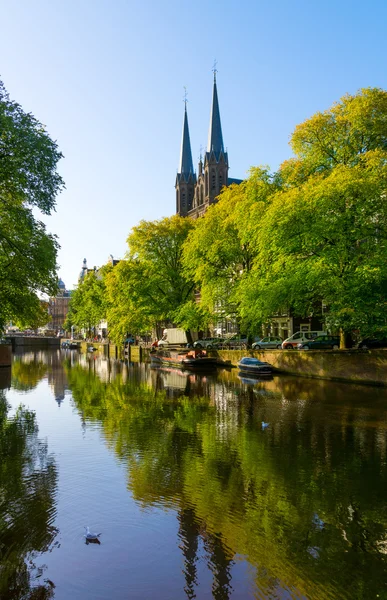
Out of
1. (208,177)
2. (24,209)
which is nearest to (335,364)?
(24,209)

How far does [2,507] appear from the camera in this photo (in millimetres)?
11086

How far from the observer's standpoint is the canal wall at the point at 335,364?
108 feet

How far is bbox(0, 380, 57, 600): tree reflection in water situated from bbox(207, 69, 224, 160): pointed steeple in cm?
9274

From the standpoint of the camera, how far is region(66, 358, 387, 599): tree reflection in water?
8.34 metres

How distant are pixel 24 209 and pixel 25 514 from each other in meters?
24.8

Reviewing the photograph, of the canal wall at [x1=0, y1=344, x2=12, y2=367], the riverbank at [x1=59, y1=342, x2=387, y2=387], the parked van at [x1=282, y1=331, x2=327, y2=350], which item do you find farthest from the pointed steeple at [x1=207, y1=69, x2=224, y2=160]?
the riverbank at [x1=59, y1=342, x2=387, y2=387]

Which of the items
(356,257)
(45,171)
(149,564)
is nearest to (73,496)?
Result: (149,564)

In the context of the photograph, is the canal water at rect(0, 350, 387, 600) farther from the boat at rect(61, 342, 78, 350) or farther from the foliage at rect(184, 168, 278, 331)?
the boat at rect(61, 342, 78, 350)

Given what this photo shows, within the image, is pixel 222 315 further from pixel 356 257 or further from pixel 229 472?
pixel 229 472

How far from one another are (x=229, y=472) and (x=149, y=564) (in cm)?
538

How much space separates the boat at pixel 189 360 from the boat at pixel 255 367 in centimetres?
680

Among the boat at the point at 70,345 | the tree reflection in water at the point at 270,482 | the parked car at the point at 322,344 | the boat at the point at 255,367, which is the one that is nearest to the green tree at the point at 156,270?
the parked car at the point at 322,344

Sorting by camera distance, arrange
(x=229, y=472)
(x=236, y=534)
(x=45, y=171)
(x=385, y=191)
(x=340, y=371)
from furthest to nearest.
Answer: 1. (x=340, y=371)
2. (x=385, y=191)
3. (x=45, y=171)
4. (x=229, y=472)
5. (x=236, y=534)

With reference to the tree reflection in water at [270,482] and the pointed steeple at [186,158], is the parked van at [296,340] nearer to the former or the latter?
the tree reflection in water at [270,482]
